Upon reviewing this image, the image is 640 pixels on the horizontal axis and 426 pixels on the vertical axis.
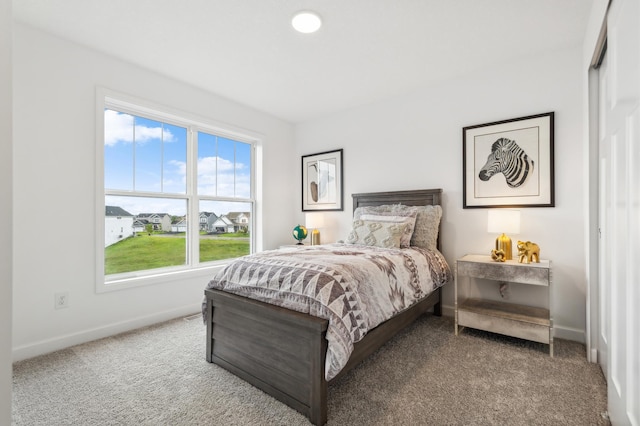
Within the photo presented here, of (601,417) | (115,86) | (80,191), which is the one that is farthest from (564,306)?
(115,86)

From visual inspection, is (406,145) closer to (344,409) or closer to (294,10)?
(294,10)

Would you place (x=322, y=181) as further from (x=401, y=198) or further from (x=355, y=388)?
(x=355, y=388)

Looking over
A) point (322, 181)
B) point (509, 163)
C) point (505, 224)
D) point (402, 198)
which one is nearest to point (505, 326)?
point (505, 224)

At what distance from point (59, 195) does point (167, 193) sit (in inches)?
38.6

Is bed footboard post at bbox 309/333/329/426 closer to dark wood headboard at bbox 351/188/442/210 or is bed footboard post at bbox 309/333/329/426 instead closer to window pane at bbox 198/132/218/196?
dark wood headboard at bbox 351/188/442/210

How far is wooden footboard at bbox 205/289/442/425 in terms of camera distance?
5.24 feet

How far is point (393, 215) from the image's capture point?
324 centimetres

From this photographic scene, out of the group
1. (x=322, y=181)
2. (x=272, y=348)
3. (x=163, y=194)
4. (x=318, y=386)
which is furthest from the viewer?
(x=322, y=181)

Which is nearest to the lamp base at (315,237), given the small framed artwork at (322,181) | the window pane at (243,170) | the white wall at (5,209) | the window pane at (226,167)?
the small framed artwork at (322,181)

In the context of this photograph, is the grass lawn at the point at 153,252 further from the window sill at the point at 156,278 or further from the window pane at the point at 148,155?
the window pane at the point at 148,155

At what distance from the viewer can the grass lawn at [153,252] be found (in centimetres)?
298

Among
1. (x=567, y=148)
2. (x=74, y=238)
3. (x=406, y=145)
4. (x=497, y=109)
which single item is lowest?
(x=74, y=238)

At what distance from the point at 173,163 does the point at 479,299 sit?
3577mm

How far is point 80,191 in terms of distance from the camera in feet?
8.56
